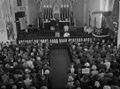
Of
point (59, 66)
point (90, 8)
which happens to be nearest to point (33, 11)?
point (90, 8)

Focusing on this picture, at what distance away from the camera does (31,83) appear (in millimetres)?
9469

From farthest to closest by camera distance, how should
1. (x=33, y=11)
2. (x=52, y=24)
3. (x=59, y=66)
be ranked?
(x=33, y=11)
(x=52, y=24)
(x=59, y=66)

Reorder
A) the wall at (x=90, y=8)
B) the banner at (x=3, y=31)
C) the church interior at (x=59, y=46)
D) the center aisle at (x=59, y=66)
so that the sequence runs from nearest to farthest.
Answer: the church interior at (x=59, y=46)
the center aisle at (x=59, y=66)
the banner at (x=3, y=31)
the wall at (x=90, y=8)

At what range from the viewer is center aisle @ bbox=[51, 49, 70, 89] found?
11696 mm

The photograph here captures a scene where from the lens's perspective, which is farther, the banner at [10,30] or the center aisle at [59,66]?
the banner at [10,30]

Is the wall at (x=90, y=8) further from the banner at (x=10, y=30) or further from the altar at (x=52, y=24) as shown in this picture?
the banner at (x=10, y=30)

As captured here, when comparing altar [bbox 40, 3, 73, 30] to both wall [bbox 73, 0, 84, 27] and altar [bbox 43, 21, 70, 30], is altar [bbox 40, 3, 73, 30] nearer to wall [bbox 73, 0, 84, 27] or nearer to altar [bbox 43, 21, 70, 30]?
altar [bbox 43, 21, 70, 30]

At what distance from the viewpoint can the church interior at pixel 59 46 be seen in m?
9.82

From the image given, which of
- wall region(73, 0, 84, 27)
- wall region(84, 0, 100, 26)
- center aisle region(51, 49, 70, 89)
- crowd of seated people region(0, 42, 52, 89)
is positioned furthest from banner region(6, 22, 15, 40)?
wall region(73, 0, 84, 27)

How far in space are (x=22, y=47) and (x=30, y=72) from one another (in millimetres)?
5195

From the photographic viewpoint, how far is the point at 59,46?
18766 mm

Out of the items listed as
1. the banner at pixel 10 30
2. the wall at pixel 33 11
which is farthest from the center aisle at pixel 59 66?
the wall at pixel 33 11

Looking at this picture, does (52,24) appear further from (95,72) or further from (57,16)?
(95,72)

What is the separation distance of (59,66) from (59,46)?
4587 mm
